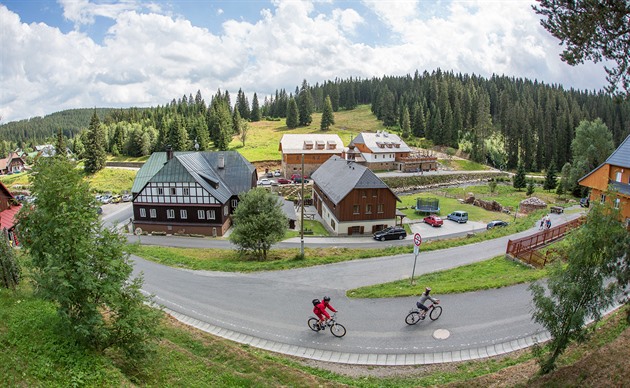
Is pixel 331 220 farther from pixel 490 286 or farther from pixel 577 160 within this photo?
pixel 577 160

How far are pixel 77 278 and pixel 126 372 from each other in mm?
3121

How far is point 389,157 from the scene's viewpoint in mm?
87688

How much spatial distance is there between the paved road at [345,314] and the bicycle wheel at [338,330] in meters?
0.22

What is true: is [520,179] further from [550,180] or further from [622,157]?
[622,157]

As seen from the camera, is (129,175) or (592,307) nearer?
(592,307)

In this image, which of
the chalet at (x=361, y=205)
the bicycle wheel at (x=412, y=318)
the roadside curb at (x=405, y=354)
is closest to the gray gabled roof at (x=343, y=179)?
the chalet at (x=361, y=205)

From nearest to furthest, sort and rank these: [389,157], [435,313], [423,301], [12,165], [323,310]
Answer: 1. [323,310]
2. [423,301]
3. [435,313]
4. [389,157]
5. [12,165]

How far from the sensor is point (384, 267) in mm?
26938

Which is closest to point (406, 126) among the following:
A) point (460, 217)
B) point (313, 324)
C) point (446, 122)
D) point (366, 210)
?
point (446, 122)

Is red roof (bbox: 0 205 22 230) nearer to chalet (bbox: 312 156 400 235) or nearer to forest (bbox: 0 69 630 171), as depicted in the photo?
chalet (bbox: 312 156 400 235)

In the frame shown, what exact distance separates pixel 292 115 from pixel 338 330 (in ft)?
391

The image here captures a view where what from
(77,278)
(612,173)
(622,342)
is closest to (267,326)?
(77,278)

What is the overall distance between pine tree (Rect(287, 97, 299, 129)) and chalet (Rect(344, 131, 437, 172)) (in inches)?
1832

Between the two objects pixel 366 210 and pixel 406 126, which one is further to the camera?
pixel 406 126
